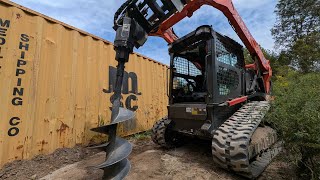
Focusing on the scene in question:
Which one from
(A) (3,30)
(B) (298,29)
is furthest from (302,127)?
(B) (298,29)

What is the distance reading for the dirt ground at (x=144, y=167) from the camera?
2898mm

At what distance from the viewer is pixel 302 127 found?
7.96 ft

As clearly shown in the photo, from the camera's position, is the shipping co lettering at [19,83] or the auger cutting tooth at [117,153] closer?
the auger cutting tooth at [117,153]

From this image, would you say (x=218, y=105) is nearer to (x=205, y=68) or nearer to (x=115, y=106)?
(x=205, y=68)

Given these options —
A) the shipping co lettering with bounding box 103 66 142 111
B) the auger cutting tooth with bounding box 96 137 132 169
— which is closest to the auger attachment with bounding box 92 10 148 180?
the auger cutting tooth with bounding box 96 137 132 169

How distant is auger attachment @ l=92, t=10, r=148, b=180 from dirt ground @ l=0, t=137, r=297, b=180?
553mm

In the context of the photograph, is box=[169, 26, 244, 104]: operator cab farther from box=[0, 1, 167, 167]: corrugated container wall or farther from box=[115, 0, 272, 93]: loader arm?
box=[0, 1, 167, 167]: corrugated container wall

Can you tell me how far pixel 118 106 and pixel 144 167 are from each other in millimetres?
1276

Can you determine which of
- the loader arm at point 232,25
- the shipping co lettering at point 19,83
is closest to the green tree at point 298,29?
the loader arm at point 232,25

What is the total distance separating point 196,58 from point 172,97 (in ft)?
3.04

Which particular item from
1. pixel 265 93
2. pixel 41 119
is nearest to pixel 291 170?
pixel 265 93

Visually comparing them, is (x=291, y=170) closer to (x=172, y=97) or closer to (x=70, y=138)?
(x=172, y=97)

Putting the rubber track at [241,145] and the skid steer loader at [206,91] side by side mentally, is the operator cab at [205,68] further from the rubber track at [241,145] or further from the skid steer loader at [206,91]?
the rubber track at [241,145]

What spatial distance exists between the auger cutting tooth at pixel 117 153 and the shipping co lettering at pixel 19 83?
1.83 m
